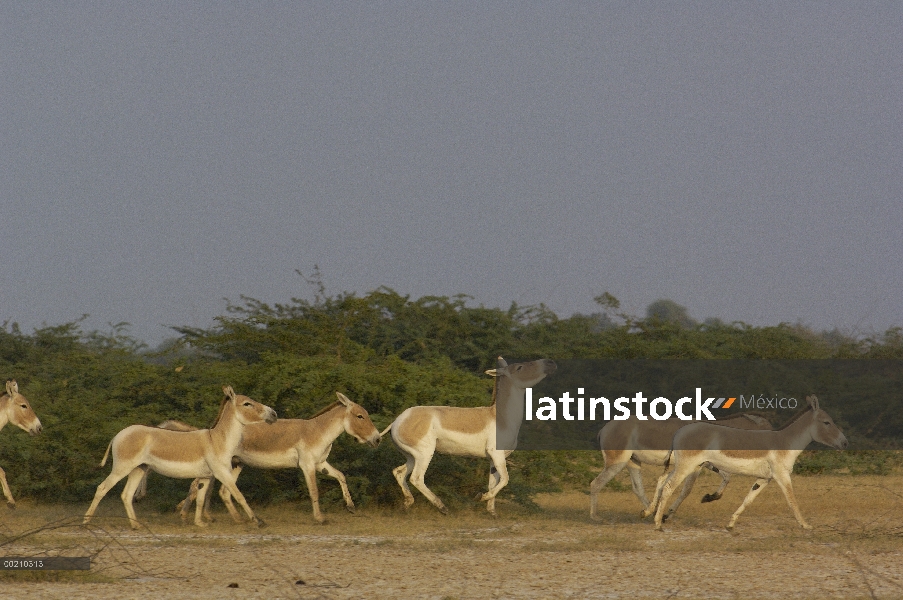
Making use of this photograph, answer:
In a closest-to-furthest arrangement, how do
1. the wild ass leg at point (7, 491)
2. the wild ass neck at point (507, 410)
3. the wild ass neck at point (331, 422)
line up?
the wild ass neck at point (331, 422) → the wild ass neck at point (507, 410) → the wild ass leg at point (7, 491)

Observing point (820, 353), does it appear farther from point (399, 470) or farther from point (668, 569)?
point (668, 569)

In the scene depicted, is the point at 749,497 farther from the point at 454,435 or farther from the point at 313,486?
the point at 313,486

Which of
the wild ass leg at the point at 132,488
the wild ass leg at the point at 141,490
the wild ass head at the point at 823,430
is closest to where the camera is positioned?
the wild ass leg at the point at 132,488

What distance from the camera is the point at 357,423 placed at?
42.4 ft

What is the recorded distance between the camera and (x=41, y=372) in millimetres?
23172

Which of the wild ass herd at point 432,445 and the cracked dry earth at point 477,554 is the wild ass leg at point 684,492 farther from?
the cracked dry earth at point 477,554

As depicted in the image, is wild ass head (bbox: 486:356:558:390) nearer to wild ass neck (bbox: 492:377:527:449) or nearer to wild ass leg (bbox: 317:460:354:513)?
wild ass neck (bbox: 492:377:527:449)

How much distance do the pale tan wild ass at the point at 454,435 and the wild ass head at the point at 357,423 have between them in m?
0.38

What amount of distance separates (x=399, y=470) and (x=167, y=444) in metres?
2.84

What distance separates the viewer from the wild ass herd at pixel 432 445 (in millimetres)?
12055

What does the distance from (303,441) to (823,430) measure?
601cm

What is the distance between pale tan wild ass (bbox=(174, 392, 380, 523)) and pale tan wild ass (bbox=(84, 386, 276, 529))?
0.38 meters

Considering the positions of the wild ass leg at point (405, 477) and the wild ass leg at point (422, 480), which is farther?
the wild ass leg at point (405, 477)

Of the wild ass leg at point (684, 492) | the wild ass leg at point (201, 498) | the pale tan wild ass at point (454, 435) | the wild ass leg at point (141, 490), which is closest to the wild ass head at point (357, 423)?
the pale tan wild ass at point (454, 435)
